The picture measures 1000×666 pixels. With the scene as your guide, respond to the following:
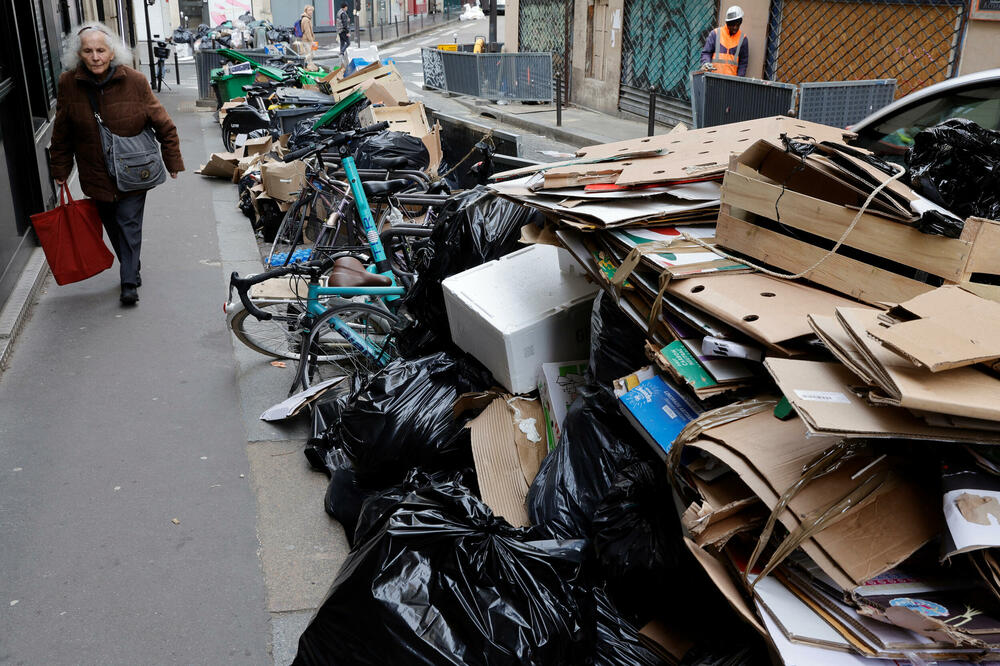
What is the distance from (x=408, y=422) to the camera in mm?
3555

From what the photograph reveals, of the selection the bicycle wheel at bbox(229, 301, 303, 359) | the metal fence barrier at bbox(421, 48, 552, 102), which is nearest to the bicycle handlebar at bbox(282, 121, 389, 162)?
the bicycle wheel at bbox(229, 301, 303, 359)

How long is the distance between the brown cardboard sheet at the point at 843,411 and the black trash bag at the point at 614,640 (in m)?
0.84

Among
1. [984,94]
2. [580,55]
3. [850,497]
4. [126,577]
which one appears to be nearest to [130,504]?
[126,577]

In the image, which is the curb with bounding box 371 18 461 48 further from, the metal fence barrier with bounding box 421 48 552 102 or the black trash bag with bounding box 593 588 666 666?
the black trash bag with bounding box 593 588 666 666

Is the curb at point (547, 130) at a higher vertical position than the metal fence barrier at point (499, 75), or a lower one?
lower

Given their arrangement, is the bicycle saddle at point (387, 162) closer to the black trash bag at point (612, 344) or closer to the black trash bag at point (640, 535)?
the black trash bag at point (612, 344)

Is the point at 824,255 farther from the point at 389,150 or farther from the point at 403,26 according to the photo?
the point at 403,26

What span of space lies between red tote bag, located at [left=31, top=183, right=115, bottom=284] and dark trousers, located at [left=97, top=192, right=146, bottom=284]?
85 mm

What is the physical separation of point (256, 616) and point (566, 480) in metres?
1.18

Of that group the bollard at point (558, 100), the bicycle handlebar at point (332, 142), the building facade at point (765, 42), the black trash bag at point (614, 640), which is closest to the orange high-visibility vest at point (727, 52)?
the building facade at point (765, 42)

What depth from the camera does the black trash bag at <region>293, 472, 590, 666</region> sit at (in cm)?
224

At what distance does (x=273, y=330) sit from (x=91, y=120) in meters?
1.99

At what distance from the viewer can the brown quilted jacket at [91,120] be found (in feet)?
18.6

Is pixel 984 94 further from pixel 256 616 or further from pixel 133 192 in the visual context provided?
pixel 133 192
